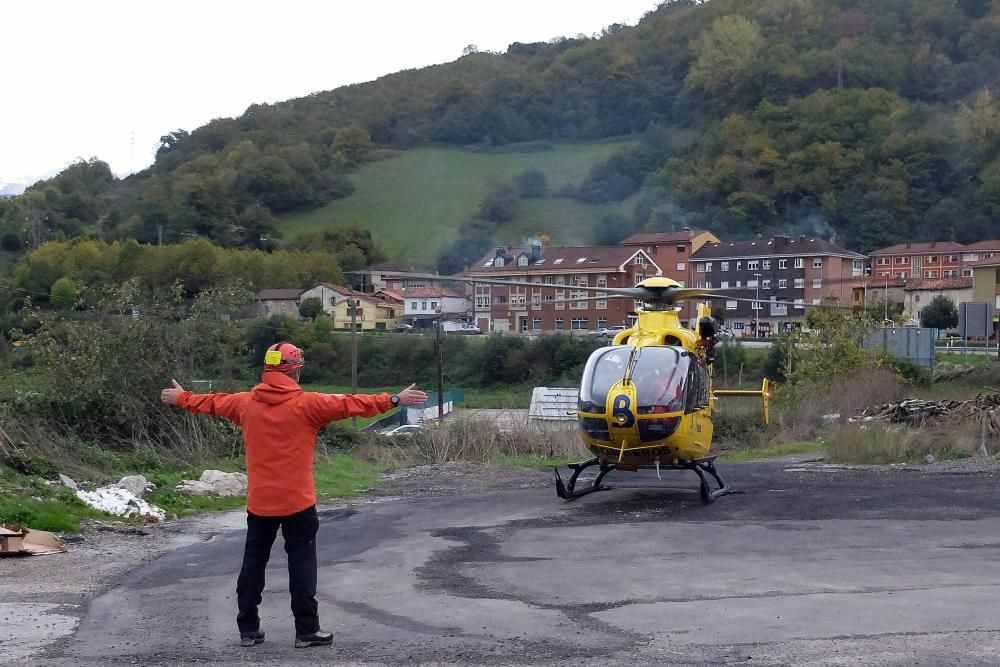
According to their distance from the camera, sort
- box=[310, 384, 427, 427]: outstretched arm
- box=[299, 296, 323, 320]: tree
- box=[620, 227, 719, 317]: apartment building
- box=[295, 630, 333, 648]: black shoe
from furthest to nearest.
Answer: box=[299, 296, 323, 320]: tree
box=[620, 227, 719, 317]: apartment building
box=[310, 384, 427, 427]: outstretched arm
box=[295, 630, 333, 648]: black shoe

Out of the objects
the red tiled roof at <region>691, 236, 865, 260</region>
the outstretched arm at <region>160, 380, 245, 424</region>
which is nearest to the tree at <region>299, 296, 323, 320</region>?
the red tiled roof at <region>691, 236, 865, 260</region>

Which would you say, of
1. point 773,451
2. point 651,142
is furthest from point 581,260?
point 651,142

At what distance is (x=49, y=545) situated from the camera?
11047 mm

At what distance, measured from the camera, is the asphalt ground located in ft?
21.6

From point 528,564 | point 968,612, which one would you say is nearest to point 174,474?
point 528,564

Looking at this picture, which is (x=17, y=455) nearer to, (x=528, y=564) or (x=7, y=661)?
(x=528, y=564)

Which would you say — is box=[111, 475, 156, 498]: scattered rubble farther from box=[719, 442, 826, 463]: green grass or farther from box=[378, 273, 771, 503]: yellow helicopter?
box=[719, 442, 826, 463]: green grass

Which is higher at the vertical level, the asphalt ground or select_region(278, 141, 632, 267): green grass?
select_region(278, 141, 632, 267): green grass

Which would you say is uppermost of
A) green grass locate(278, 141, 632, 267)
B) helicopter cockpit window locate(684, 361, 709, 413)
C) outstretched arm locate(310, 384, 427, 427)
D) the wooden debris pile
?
green grass locate(278, 141, 632, 267)

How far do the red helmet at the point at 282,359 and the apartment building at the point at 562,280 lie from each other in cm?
1421

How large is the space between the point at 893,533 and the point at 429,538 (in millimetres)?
4851

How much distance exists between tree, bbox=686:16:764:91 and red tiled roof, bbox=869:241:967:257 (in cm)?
1995

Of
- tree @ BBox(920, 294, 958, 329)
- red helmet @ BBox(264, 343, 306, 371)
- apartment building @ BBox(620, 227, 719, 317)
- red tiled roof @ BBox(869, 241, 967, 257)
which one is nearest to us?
red helmet @ BBox(264, 343, 306, 371)

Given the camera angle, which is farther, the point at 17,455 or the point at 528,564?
the point at 17,455
